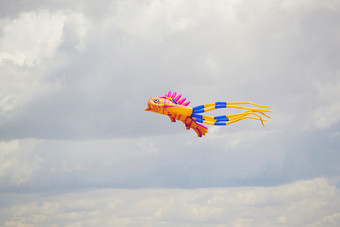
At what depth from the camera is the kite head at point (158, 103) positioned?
2810 inches

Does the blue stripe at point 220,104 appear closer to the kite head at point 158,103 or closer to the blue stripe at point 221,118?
the blue stripe at point 221,118

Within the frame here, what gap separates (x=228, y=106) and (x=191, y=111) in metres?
5.03

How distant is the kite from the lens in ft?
224

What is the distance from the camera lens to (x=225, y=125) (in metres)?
67.9

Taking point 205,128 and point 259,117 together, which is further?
point 205,128

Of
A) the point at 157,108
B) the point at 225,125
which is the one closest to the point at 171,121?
the point at 157,108

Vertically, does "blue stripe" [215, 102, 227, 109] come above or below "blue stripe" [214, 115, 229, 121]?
above

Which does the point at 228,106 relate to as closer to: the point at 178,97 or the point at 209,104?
the point at 209,104

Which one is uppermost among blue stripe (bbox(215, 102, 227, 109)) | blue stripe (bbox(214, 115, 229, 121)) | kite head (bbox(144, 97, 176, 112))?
kite head (bbox(144, 97, 176, 112))

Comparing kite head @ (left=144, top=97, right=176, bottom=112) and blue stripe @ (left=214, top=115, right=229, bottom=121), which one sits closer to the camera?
blue stripe @ (left=214, top=115, right=229, bottom=121)

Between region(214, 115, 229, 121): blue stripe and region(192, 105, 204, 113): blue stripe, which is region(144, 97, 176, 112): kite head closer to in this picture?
region(192, 105, 204, 113): blue stripe

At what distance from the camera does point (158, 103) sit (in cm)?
7169

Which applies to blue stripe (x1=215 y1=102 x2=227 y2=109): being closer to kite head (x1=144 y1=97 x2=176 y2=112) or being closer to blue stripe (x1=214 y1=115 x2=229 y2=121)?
blue stripe (x1=214 y1=115 x2=229 y2=121)

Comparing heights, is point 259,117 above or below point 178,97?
below
